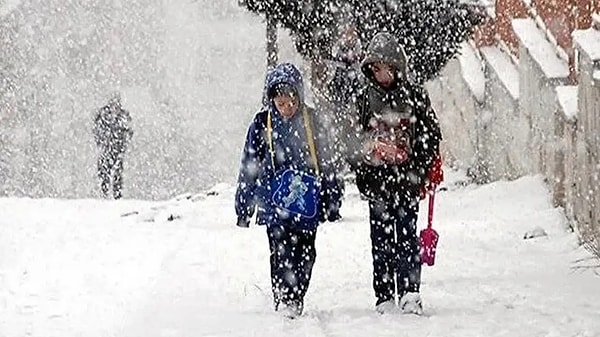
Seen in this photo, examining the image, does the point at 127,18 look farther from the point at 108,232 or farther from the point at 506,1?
the point at 108,232

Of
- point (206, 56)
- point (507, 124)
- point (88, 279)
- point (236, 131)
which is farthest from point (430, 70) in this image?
point (206, 56)

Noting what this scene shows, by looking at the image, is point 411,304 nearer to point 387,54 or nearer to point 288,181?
point 288,181

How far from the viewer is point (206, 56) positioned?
39.7 metres

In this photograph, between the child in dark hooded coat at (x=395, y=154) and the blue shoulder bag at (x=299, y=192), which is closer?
the child in dark hooded coat at (x=395, y=154)

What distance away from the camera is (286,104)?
21.2 feet

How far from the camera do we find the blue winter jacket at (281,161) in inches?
Result: 256

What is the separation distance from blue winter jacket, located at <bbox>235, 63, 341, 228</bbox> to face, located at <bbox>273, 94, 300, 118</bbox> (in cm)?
4

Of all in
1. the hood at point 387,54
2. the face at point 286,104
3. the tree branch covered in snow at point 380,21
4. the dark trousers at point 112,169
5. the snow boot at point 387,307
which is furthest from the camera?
the dark trousers at point 112,169

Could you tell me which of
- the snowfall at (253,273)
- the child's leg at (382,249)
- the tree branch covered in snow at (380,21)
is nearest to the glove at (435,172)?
the child's leg at (382,249)

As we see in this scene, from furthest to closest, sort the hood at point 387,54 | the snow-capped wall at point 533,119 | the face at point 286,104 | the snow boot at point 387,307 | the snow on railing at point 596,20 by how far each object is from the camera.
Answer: the snow on railing at point 596,20
the snow-capped wall at point 533,119
the snow boot at point 387,307
the face at point 286,104
the hood at point 387,54

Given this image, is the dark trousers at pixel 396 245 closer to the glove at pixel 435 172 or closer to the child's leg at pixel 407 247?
the child's leg at pixel 407 247

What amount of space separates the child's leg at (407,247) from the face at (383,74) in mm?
644

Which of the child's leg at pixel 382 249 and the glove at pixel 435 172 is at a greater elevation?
the glove at pixel 435 172

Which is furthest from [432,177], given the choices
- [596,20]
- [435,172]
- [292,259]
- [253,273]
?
[596,20]
